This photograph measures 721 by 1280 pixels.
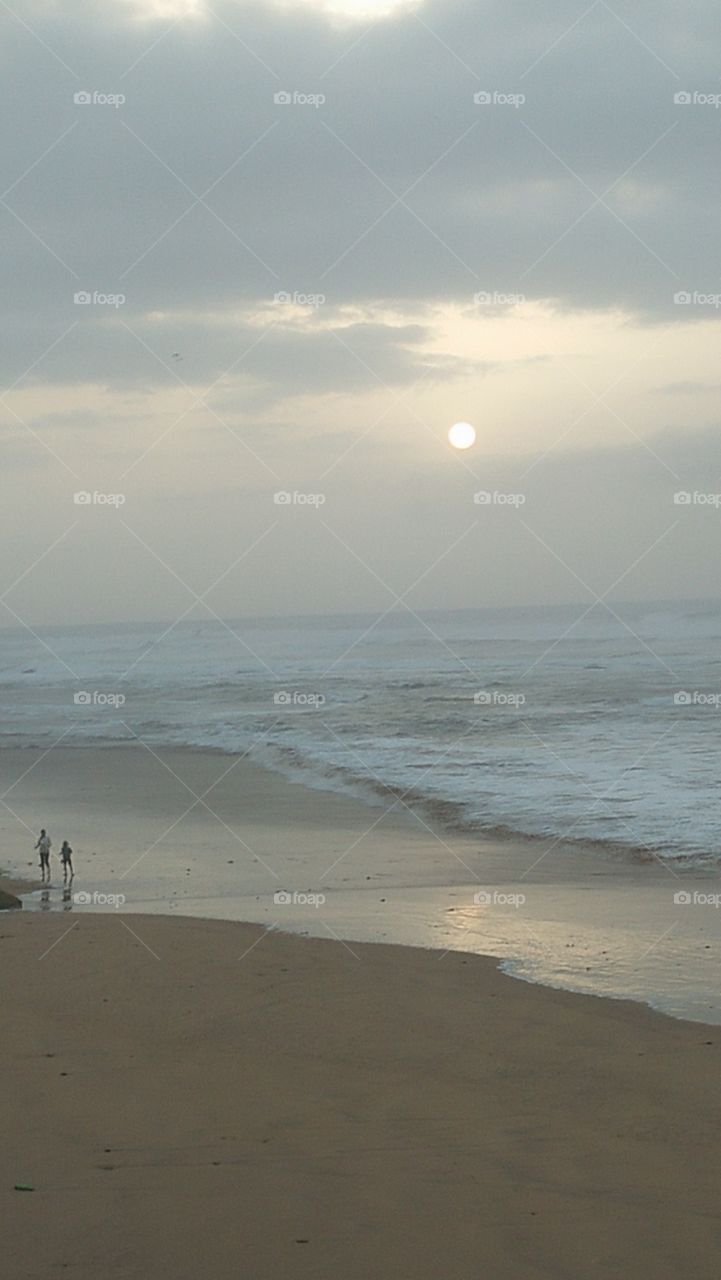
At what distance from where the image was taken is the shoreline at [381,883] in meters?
11.6

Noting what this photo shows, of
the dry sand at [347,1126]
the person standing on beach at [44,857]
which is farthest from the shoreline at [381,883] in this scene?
the dry sand at [347,1126]

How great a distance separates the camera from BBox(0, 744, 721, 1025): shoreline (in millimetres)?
11633

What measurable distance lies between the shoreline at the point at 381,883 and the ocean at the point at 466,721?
1.68 metres

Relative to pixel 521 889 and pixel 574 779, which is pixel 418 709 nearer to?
pixel 574 779

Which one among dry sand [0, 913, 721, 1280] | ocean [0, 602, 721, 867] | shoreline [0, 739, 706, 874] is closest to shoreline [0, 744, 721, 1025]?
shoreline [0, 739, 706, 874]

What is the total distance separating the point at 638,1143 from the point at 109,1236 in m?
2.98

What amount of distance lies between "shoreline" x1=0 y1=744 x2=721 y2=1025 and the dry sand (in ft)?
3.83

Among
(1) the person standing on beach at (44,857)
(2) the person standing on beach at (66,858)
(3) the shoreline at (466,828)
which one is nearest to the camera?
(2) the person standing on beach at (66,858)

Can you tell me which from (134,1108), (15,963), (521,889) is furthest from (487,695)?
(134,1108)

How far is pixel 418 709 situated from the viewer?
139ft

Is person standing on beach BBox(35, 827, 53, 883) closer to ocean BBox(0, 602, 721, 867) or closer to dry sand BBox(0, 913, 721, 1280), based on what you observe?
dry sand BBox(0, 913, 721, 1280)

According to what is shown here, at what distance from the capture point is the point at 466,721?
3697 cm

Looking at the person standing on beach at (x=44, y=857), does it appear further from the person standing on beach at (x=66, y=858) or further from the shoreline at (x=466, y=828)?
the shoreline at (x=466, y=828)

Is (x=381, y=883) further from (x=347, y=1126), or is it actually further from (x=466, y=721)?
(x=466, y=721)
